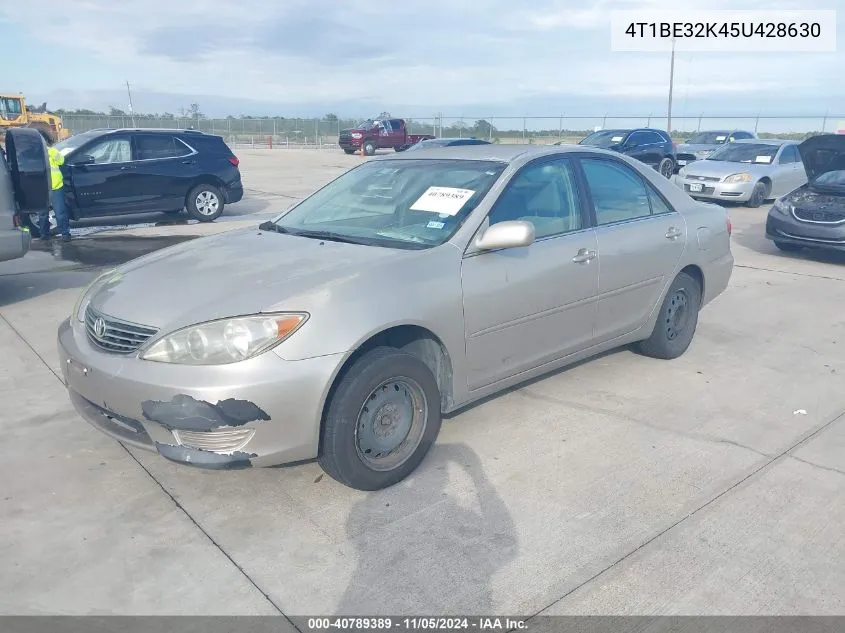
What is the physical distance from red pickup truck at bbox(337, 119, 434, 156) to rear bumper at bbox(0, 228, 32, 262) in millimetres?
29191

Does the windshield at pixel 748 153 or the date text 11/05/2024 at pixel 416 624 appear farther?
the windshield at pixel 748 153

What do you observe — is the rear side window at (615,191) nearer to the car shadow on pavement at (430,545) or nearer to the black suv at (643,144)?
the car shadow on pavement at (430,545)

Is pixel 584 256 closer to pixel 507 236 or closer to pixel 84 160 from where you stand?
pixel 507 236

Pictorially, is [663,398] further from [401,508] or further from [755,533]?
[401,508]

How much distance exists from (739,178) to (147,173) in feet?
39.0

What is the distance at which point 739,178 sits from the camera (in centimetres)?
1530

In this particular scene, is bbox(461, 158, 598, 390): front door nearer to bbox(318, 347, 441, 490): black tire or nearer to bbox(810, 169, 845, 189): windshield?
bbox(318, 347, 441, 490): black tire

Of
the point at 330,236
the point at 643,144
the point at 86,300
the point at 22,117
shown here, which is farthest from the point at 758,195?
the point at 22,117

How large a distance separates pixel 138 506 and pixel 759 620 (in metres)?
2.71

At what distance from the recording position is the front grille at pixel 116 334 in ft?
10.7

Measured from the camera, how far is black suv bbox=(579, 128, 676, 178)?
20.4 metres

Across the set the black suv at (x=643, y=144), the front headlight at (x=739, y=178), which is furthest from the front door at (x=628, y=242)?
the black suv at (x=643, y=144)

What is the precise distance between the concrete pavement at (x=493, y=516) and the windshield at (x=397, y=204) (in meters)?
1.23

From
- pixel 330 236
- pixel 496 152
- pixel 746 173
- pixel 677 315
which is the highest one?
pixel 496 152
